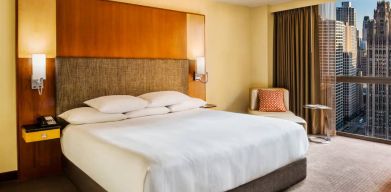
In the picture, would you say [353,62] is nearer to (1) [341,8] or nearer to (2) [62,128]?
(1) [341,8]

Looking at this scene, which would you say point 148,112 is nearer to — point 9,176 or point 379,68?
point 9,176

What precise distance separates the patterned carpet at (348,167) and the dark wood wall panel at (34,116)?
2.58 m

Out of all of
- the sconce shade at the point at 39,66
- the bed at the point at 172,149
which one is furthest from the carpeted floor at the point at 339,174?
the sconce shade at the point at 39,66

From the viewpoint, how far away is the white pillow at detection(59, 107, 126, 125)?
298cm

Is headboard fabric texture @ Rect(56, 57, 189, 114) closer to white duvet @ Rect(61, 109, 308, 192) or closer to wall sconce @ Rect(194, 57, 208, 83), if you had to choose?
wall sconce @ Rect(194, 57, 208, 83)

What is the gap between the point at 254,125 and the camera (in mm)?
2906

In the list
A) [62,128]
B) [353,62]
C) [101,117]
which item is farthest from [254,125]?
[353,62]

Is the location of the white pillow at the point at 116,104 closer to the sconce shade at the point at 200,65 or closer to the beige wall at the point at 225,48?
the sconce shade at the point at 200,65

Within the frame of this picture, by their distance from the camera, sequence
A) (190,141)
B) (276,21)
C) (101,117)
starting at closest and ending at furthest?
(190,141), (101,117), (276,21)

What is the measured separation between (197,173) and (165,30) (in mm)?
2716

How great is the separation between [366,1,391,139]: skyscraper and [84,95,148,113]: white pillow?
3.57m

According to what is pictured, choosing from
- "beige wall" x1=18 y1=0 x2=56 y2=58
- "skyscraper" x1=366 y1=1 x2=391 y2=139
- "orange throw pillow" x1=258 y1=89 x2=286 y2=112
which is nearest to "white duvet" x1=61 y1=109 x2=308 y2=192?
"beige wall" x1=18 y1=0 x2=56 y2=58

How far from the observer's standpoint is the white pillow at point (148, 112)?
3414 mm

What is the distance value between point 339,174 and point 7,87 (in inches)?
144
